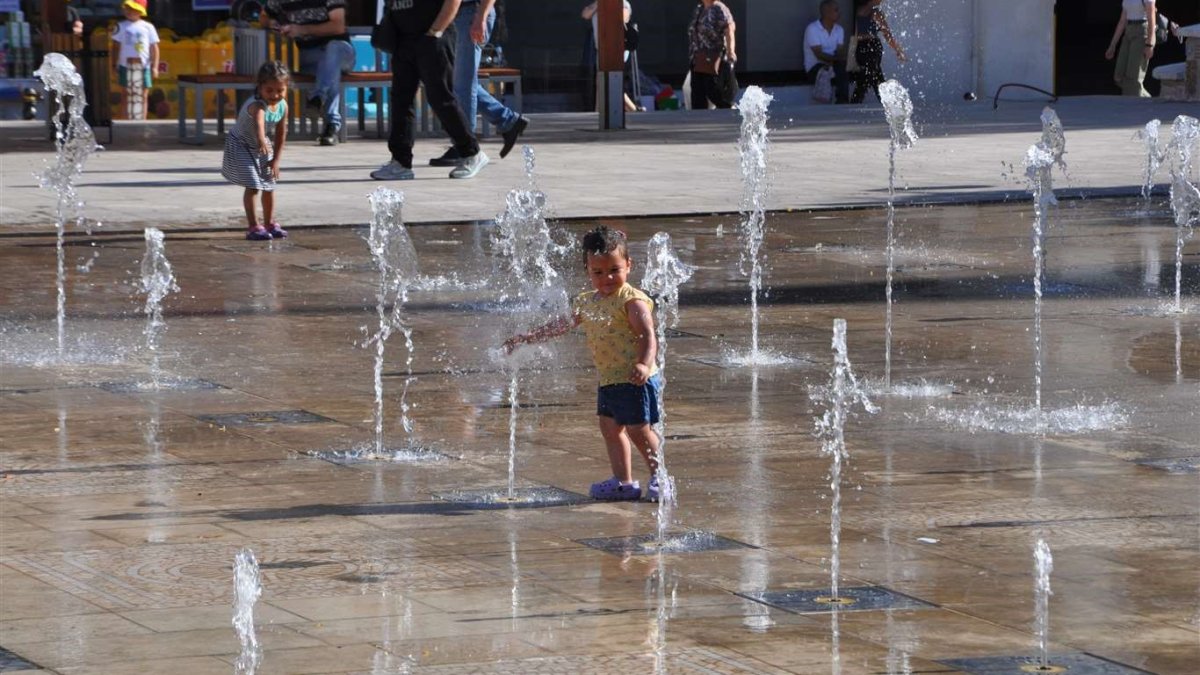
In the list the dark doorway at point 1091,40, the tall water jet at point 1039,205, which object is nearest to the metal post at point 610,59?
the tall water jet at point 1039,205

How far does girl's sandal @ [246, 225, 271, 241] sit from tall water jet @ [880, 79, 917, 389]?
401 centimetres

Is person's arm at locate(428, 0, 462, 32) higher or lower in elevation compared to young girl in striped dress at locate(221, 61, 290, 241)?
higher

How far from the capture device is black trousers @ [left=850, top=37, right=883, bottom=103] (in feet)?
96.2

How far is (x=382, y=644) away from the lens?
18.2ft

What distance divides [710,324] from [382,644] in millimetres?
6040

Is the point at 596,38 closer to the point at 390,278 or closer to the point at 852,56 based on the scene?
the point at 852,56

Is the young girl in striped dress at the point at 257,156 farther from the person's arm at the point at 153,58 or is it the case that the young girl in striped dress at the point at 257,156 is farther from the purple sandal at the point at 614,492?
the person's arm at the point at 153,58

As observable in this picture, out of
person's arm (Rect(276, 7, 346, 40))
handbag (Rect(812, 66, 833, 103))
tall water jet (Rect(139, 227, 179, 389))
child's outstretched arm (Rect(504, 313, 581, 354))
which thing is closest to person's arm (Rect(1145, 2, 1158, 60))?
handbag (Rect(812, 66, 833, 103))

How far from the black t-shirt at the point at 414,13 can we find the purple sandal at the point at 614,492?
36.0ft

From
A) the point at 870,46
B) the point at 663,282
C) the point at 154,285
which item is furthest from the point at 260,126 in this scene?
the point at 870,46

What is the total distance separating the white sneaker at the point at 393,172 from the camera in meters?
18.2

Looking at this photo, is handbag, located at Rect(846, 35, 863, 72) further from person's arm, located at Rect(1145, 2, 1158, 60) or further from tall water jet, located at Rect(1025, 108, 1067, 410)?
tall water jet, located at Rect(1025, 108, 1067, 410)

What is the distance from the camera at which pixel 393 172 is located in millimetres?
18234

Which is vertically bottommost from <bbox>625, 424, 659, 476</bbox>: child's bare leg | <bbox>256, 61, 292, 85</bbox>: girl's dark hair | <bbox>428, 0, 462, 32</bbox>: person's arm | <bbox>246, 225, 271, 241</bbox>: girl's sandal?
<bbox>625, 424, 659, 476</bbox>: child's bare leg
